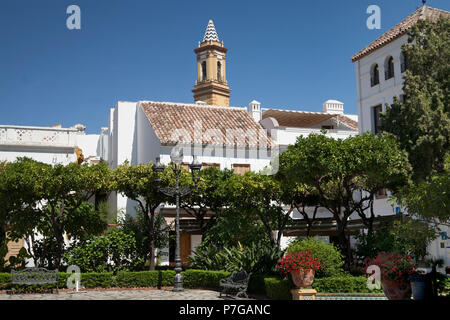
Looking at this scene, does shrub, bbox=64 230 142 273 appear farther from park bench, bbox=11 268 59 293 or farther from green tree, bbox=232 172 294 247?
green tree, bbox=232 172 294 247

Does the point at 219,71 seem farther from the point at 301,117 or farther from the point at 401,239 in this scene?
the point at 401,239

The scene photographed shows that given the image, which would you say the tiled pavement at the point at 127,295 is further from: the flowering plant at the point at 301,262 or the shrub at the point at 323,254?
the shrub at the point at 323,254

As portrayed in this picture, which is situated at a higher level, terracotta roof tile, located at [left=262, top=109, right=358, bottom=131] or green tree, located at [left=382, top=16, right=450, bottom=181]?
terracotta roof tile, located at [left=262, top=109, right=358, bottom=131]

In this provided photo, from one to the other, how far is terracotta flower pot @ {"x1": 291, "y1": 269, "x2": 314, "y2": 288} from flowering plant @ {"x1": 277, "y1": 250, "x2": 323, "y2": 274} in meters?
0.10

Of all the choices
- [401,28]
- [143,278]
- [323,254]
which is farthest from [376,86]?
[143,278]

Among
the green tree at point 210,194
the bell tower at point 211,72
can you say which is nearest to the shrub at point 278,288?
the green tree at point 210,194

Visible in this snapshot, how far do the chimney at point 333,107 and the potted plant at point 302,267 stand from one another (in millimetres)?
27963

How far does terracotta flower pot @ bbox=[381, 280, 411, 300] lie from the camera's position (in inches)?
473

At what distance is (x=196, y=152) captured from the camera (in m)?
30.6

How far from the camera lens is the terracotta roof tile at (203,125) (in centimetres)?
3091

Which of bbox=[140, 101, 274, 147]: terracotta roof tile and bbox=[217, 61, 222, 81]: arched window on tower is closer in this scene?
bbox=[140, 101, 274, 147]: terracotta roof tile

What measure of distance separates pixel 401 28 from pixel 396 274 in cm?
1738

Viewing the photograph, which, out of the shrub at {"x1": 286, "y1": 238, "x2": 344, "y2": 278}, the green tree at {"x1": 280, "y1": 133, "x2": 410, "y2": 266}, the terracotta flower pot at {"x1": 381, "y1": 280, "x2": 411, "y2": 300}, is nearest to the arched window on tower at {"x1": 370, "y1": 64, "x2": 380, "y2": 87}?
the green tree at {"x1": 280, "y1": 133, "x2": 410, "y2": 266}
